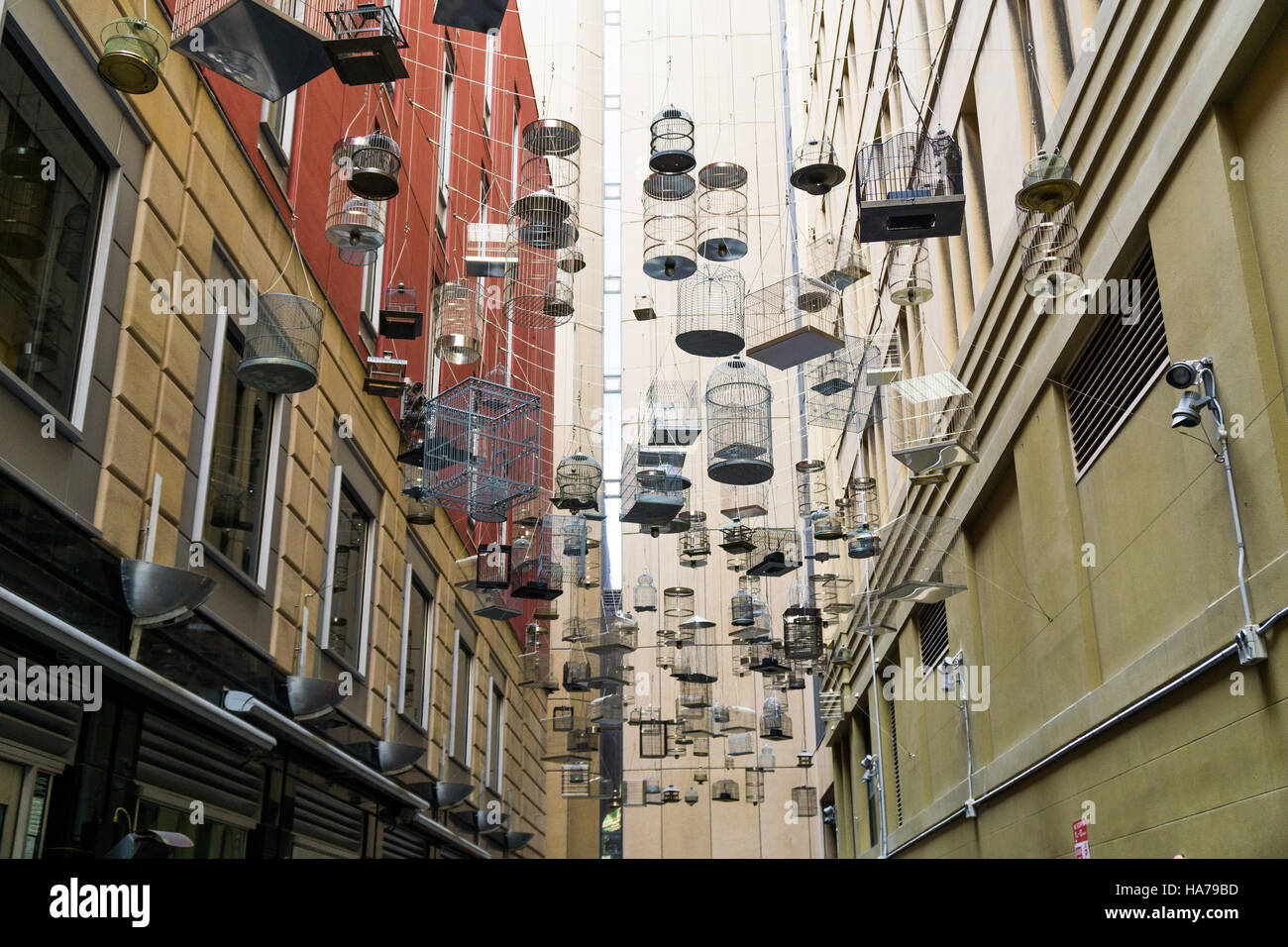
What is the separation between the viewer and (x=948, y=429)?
1469 centimetres

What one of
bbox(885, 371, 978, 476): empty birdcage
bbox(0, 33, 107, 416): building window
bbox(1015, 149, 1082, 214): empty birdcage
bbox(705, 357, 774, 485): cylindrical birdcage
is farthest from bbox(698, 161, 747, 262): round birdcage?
bbox(0, 33, 107, 416): building window

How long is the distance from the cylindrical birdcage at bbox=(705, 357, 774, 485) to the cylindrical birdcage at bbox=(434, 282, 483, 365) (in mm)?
3008

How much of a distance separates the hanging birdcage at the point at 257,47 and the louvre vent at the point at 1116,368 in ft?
21.0

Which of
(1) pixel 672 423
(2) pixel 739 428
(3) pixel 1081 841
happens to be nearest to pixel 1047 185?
(3) pixel 1081 841

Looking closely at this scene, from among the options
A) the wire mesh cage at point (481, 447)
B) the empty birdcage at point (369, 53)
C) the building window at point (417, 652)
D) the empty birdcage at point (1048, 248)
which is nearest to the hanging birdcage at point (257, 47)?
the empty birdcage at point (369, 53)

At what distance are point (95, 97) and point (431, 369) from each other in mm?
10492

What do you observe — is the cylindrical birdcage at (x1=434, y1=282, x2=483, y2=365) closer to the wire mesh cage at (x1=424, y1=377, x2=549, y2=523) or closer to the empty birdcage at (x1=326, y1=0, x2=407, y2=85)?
the wire mesh cage at (x1=424, y1=377, x2=549, y2=523)

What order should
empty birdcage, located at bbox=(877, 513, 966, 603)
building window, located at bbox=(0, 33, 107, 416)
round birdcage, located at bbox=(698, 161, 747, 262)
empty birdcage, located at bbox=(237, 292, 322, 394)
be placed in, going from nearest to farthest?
building window, located at bbox=(0, 33, 107, 416)
empty birdcage, located at bbox=(237, 292, 322, 394)
round birdcage, located at bbox=(698, 161, 747, 262)
empty birdcage, located at bbox=(877, 513, 966, 603)

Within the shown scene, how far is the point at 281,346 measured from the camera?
11.5 m

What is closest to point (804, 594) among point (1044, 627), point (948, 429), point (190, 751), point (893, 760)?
point (893, 760)

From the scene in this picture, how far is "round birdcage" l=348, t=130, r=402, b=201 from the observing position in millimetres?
10242

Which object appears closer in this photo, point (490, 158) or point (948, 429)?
point (948, 429)

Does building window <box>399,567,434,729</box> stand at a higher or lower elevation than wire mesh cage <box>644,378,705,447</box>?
lower

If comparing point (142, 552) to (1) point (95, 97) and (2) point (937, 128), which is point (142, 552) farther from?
(2) point (937, 128)
